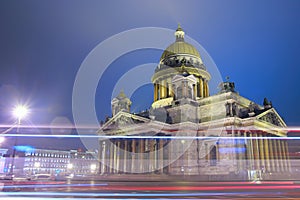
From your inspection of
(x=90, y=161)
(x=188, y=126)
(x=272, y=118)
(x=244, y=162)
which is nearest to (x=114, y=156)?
(x=188, y=126)

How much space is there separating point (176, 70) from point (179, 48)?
235 inches

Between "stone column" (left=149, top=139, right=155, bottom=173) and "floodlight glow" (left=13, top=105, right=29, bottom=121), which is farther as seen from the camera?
"stone column" (left=149, top=139, right=155, bottom=173)

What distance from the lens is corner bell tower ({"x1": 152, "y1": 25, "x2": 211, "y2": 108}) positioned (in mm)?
50688

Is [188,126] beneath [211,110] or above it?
beneath

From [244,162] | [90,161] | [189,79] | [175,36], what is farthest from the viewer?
[90,161]

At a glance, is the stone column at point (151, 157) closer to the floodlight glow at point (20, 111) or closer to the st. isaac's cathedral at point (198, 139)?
the st. isaac's cathedral at point (198, 139)

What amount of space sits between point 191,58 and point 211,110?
16017mm

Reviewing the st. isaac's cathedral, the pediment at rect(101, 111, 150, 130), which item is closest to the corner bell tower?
the st. isaac's cathedral

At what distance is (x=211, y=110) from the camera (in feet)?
133

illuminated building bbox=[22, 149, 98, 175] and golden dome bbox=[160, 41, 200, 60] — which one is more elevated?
golden dome bbox=[160, 41, 200, 60]

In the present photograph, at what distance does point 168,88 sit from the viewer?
52281 mm

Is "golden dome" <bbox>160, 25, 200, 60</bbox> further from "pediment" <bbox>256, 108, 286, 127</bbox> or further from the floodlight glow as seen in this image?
the floodlight glow

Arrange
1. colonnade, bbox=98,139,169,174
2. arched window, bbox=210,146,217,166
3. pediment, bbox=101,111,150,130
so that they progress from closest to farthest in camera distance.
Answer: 1. arched window, bbox=210,146,217,166
2. colonnade, bbox=98,139,169,174
3. pediment, bbox=101,111,150,130

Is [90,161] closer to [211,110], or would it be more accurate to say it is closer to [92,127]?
[92,127]
